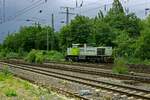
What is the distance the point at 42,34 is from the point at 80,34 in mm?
35525

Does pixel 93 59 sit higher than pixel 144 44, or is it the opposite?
pixel 144 44

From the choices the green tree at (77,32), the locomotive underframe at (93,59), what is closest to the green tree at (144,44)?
the locomotive underframe at (93,59)

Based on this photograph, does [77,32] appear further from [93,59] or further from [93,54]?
[93,54]

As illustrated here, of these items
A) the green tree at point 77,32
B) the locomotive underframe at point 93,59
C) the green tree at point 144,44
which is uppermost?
the green tree at point 77,32

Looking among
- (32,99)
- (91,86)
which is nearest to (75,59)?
(91,86)

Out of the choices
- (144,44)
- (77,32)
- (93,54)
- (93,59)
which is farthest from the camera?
(77,32)

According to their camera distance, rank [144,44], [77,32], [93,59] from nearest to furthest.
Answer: [144,44]
[93,59]
[77,32]

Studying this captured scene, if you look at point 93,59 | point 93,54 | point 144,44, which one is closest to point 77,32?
point 93,59

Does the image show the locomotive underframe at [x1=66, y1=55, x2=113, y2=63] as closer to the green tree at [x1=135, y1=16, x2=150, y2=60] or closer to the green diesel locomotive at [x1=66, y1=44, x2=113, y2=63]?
the green diesel locomotive at [x1=66, y1=44, x2=113, y2=63]

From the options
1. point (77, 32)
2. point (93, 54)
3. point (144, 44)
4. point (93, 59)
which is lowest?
point (93, 59)

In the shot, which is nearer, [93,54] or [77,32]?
[93,54]

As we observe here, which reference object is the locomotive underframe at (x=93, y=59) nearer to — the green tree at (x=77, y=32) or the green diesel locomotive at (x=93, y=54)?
the green diesel locomotive at (x=93, y=54)

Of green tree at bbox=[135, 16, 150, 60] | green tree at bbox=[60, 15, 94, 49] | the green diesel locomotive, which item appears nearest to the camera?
green tree at bbox=[135, 16, 150, 60]

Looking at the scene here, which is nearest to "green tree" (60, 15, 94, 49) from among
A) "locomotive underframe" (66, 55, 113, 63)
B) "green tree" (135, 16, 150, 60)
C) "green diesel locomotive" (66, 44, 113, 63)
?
"locomotive underframe" (66, 55, 113, 63)
